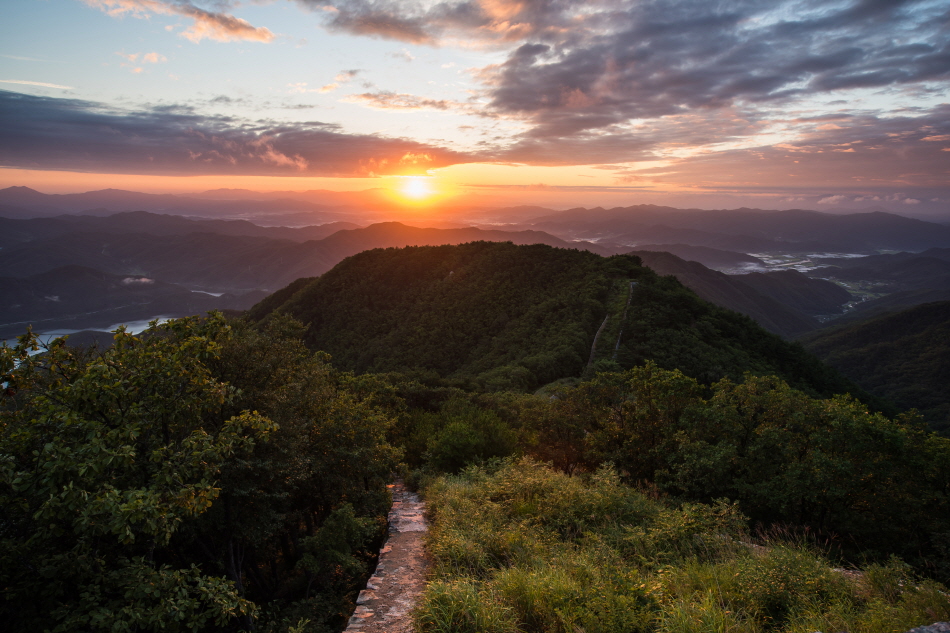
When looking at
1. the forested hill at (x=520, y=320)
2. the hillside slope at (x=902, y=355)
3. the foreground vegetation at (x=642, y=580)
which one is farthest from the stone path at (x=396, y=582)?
the hillside slope at (x=902, y=355)

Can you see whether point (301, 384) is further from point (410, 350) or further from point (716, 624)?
point (410, 350)

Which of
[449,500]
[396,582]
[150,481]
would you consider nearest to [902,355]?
[449,500]

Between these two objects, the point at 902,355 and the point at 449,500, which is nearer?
the point at 449,500

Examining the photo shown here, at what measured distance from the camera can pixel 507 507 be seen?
11531 millimetres

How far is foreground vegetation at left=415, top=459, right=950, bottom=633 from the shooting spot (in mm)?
6105

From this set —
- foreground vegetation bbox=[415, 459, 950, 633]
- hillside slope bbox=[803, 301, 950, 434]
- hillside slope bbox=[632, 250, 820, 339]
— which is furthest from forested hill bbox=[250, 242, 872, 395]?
hillside slope bbox=[632, 250, 820, 339]

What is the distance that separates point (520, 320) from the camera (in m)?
63.9

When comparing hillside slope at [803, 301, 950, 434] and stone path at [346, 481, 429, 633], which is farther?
hillside slope at [803, 301, 950, 434]

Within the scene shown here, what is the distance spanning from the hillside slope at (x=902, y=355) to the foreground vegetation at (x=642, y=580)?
3805 inches

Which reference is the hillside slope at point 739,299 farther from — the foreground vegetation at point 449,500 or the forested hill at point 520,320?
the foreground vegetation at point 449,500

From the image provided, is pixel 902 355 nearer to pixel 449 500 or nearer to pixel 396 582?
pixel 449 500

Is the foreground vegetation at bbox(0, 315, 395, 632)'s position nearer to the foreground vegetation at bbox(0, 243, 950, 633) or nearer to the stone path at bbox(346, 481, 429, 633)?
the foreground vegetation at bbox(0, 243, 950, 633)

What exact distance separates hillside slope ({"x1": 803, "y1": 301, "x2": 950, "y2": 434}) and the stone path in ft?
327

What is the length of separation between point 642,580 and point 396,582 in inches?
196
